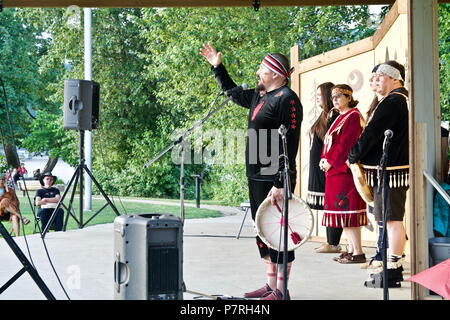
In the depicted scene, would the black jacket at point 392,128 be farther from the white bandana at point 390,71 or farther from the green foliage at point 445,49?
the green foliage at point 445,49

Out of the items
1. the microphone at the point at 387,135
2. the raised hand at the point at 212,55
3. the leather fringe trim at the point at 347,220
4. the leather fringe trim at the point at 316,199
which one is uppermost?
the raised hand at the point at 212,55

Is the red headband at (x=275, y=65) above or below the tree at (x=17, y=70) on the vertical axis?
below

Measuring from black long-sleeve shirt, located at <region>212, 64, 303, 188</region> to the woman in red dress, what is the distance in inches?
50.8

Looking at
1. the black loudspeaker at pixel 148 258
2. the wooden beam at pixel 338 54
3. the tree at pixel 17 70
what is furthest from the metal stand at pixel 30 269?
the tree at pixel 17 70

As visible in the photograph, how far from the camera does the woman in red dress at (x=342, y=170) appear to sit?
4.97 meters

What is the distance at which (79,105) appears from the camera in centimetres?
698

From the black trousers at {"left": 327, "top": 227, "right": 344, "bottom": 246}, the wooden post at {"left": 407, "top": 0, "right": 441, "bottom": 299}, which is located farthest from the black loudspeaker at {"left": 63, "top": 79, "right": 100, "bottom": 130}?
the wooden post at {"left": 407, "top": 0, "right": 441, "bottom": 299}

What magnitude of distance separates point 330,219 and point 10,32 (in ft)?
67.7

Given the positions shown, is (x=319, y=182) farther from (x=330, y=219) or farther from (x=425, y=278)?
(x=425, y=278)

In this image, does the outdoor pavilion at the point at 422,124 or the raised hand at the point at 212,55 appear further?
the raised hand at the point at 212,55

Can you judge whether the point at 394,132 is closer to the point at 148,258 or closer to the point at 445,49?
the point at 148,258

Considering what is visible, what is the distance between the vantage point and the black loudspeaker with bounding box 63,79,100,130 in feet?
22.7

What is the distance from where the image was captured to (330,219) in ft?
17.0

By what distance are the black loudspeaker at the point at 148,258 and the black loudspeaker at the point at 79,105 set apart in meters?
4.22
